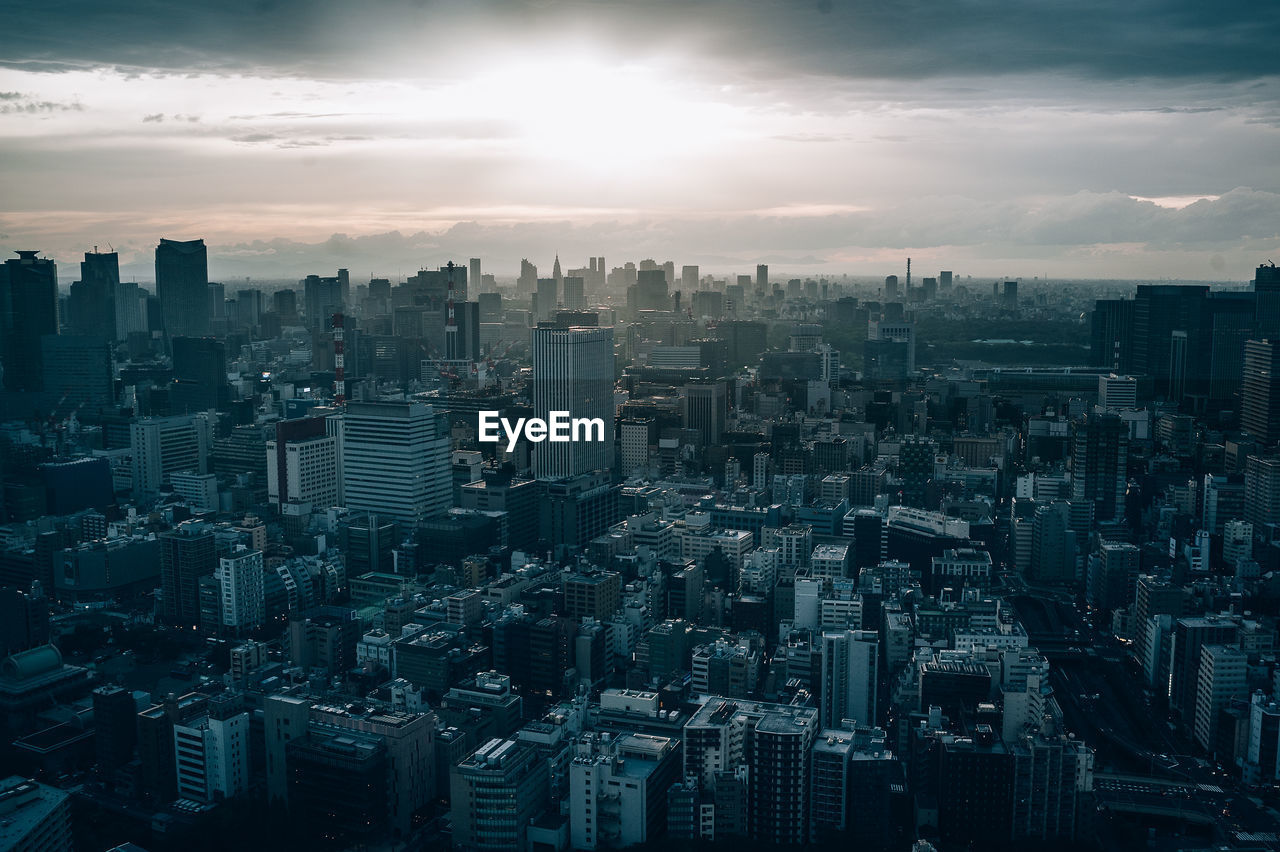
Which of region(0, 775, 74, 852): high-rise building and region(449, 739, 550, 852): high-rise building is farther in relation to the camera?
region(449, 739, 550, 852): high-rise building

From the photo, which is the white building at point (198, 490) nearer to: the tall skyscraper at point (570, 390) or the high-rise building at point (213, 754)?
the tall skyscraper at point (570, 390)

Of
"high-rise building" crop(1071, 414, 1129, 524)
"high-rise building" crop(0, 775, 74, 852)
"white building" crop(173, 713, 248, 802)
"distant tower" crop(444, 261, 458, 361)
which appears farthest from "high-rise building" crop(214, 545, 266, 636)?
"distant tower" crop(444, 261, 458, 361)

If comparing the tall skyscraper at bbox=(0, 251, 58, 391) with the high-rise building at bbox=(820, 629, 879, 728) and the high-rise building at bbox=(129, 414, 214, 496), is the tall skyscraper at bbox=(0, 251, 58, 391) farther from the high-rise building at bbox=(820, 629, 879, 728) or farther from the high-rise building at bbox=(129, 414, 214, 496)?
the high-rise building at bbox=(820, 629, 879, 728)

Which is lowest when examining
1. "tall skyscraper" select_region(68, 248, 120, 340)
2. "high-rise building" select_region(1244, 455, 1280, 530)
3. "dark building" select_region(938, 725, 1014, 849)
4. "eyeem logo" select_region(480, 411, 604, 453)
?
"dark building" select_region(938, 725, 1014, 849)

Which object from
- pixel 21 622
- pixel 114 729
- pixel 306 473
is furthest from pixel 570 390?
pixel 114 729

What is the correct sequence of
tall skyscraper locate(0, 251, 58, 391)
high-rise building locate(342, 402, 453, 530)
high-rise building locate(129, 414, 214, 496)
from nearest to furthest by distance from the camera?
high-rise building locate(342, 402, 453, 530) → high-rise building locate(129, 414, 214, 496) → tall skyscraper locate(0, 251, 58, 391)

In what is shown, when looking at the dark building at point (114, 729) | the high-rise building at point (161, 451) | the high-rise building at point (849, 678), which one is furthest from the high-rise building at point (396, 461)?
the high-rise building at point (849, 678)
